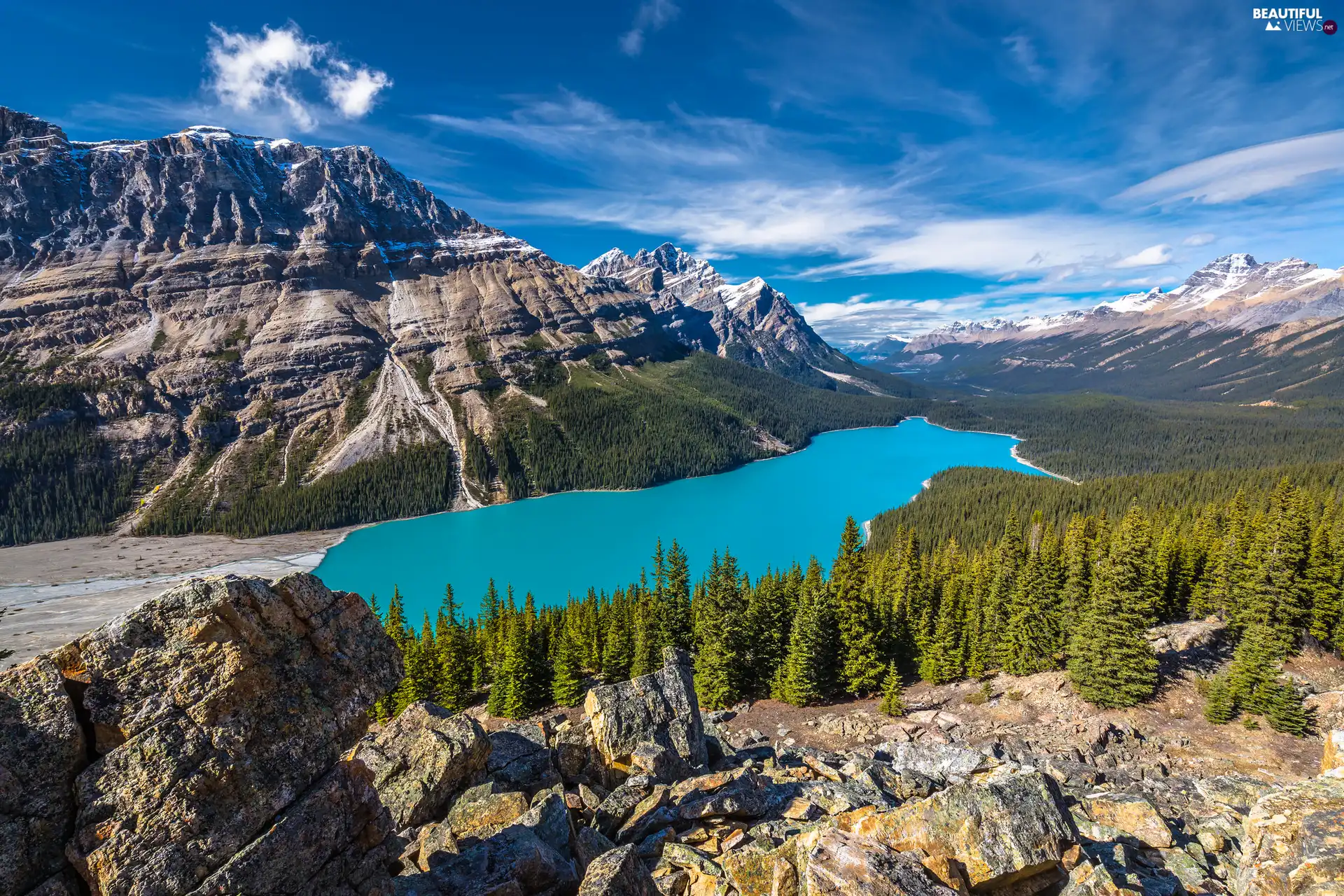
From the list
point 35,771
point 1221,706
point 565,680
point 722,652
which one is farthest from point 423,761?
point 1221,706

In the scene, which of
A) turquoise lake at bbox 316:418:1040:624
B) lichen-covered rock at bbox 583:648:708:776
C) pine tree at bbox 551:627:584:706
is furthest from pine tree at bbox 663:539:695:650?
turquoise lake at bbox 316:418:1040:624

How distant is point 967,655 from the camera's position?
41.7 metres

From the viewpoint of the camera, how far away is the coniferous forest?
32469mm

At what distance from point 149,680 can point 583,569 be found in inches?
3855

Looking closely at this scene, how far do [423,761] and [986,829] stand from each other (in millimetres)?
14545

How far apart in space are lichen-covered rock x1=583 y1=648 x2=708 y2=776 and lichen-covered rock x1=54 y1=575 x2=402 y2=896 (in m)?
11.1

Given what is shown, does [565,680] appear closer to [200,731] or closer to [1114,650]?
[1114,650]

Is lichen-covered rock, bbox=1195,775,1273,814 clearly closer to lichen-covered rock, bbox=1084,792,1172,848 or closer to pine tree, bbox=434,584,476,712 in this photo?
lichen-covered rock, bbox=1084,792,1172,848

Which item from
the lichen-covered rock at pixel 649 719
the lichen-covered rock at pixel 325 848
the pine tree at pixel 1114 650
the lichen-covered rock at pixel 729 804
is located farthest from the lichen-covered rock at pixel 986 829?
the pine tree at pixel 1114 650

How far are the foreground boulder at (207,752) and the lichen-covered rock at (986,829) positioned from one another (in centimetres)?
984

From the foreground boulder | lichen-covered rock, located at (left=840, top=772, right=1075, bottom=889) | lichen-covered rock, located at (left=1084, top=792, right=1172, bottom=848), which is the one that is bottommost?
lichen-covered rock, located at (left=1084, top=792, right=1172, bottom=848)

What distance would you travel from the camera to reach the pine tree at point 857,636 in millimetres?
38750

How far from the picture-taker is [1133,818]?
48.2ft

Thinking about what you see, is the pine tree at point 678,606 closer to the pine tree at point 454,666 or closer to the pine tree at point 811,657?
the pine tree at point 811,657
